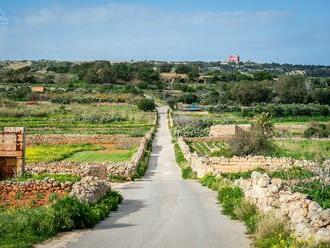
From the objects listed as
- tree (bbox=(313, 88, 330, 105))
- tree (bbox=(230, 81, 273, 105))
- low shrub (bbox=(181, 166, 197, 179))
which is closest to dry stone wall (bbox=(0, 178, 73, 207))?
low shrub (bbox=(181, 166, 197, 179))

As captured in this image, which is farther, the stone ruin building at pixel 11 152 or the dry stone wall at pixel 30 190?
the stone ruin building at pixel 11 152

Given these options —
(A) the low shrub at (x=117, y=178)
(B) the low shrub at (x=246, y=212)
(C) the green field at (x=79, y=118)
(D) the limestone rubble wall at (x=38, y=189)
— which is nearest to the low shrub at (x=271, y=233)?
(B) the low shrub at (x=246, y=212)

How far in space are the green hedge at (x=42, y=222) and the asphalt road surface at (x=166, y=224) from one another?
450 millimetres

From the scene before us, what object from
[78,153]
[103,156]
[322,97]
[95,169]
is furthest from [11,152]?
[322,97]

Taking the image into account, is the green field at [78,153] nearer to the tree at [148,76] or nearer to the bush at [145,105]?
the bush at [145,105]

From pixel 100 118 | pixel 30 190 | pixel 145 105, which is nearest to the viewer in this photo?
pixel 30 190

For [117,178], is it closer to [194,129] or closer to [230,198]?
[230,198]

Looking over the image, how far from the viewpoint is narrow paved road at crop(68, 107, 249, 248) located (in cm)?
1330

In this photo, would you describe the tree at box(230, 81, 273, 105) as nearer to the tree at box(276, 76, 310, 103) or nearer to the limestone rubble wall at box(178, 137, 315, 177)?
the tree at box(276, 76, 310, 103)

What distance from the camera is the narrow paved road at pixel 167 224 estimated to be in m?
13.3

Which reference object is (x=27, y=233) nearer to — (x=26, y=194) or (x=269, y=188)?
(x=269, y=188)

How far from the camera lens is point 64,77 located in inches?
6959

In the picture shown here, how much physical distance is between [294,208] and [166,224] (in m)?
3.91

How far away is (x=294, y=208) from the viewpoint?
521 inches
